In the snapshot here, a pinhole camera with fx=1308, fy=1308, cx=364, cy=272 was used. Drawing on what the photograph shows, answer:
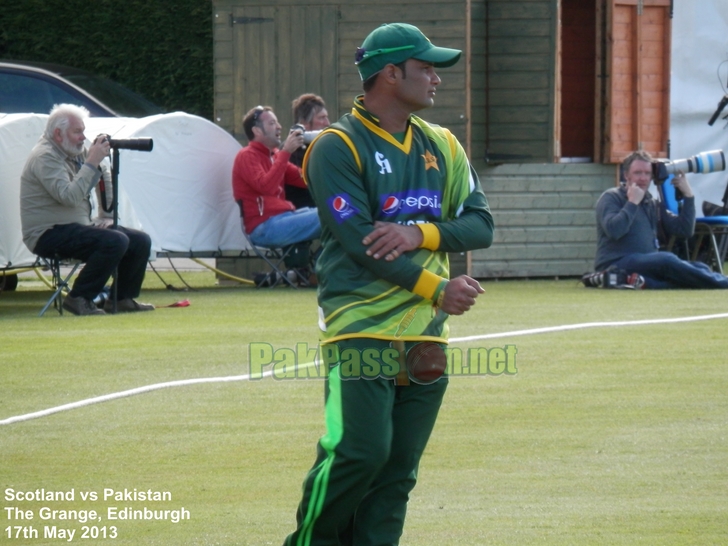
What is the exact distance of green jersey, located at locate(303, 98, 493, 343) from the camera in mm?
3746

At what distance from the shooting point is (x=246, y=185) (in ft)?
43.0

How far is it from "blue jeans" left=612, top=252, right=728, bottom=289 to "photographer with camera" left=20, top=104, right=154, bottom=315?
5.14 m

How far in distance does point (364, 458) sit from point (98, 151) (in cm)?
743

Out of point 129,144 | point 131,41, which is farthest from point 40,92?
point 131,41

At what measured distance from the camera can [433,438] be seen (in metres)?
5.90

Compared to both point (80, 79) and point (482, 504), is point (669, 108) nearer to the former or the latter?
point (80, 79)

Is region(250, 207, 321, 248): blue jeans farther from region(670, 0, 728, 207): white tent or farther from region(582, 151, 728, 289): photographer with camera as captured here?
region(670, 0, 728, 207): white tent

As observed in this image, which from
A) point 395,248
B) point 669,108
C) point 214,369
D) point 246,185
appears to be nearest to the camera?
point 395,248

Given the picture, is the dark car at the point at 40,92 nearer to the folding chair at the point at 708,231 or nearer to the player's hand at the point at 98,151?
the player's hand at the point at 98,151

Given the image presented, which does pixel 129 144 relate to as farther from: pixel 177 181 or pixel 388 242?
pixel 388 242

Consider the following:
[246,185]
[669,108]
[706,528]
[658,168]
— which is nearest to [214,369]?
[706,528]

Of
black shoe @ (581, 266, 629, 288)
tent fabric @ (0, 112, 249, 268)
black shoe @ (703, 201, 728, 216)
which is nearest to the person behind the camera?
tent fabric @ (0, 112, 249, 268)

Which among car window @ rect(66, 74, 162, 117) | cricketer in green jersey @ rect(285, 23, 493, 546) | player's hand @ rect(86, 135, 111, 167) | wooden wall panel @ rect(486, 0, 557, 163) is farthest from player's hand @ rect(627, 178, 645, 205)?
cricketer in green jersey @ rect(285, 23, 493, 546)

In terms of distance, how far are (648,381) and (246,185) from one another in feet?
21.7
